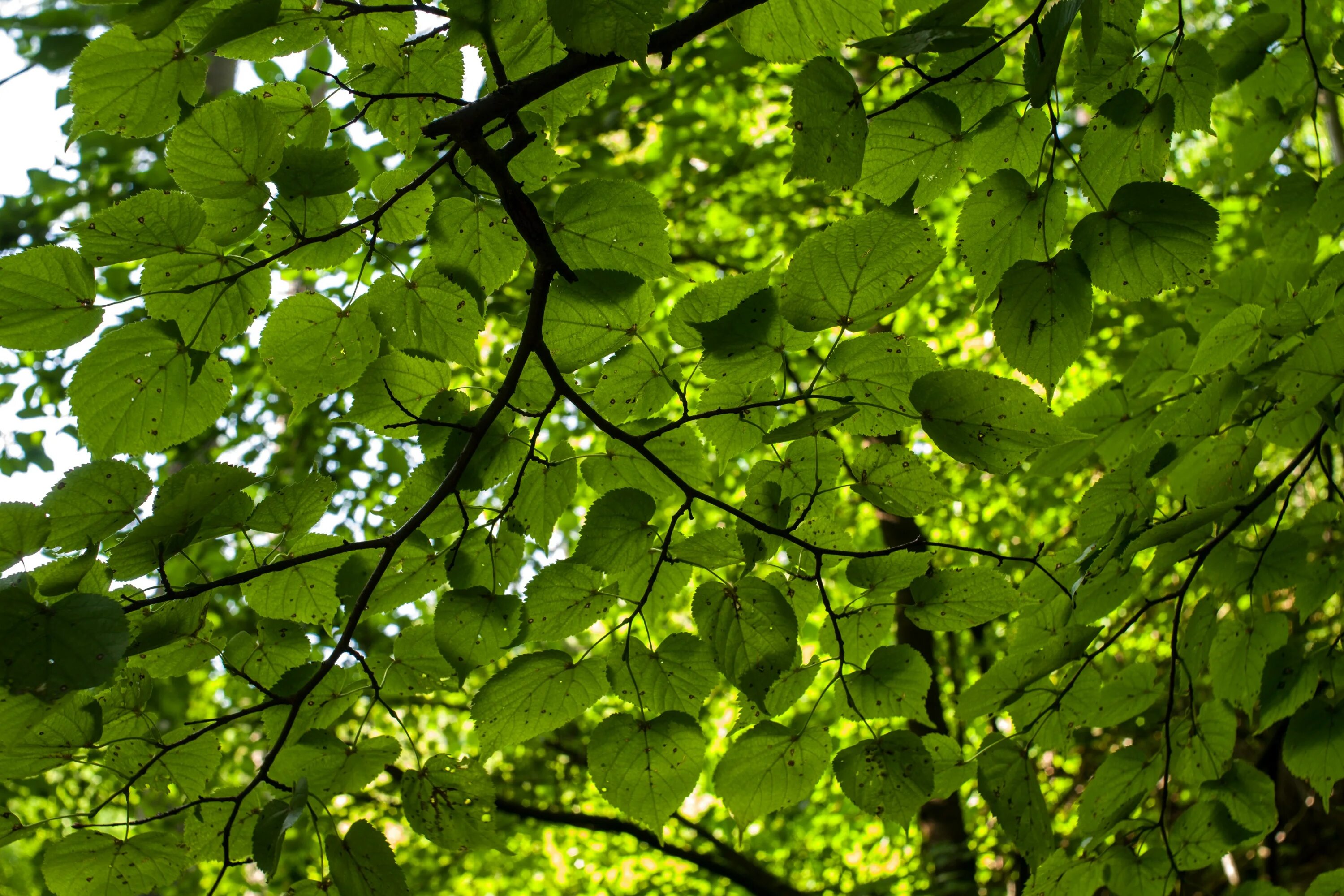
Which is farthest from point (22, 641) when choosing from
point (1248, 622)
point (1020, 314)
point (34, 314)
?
point (1248, 622)

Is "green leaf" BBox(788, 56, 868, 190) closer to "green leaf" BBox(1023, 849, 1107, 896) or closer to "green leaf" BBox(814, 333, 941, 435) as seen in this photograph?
"green leaf" BBox(814, 333, 941, 435)

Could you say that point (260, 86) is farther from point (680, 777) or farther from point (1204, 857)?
point (1204, 857)

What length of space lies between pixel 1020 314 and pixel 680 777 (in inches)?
27.9

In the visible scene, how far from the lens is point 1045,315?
3.12 ft

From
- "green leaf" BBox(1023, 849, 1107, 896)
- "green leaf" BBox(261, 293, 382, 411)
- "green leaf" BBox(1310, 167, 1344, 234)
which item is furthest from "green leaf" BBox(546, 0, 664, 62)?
"green leaf" BBox(1310, 167, 1344, 234)

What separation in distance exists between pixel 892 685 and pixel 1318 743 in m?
0.79

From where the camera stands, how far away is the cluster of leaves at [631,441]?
0.98m

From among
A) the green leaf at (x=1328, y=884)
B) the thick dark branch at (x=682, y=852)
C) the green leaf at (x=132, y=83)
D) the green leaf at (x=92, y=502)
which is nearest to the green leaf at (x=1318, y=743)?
the green leaf at (x=1328, y=884)

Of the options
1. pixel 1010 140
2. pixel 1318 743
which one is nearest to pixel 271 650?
pixel 1010 140

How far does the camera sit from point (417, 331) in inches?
50.4

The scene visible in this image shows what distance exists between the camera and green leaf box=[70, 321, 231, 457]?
1.11 meters

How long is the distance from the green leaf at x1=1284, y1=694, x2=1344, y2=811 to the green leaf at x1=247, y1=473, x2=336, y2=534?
1559 mm

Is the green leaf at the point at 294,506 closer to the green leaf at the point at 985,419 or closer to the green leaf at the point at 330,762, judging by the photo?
the green leaf at the point at 330,762

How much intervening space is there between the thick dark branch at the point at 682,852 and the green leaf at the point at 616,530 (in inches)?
142
